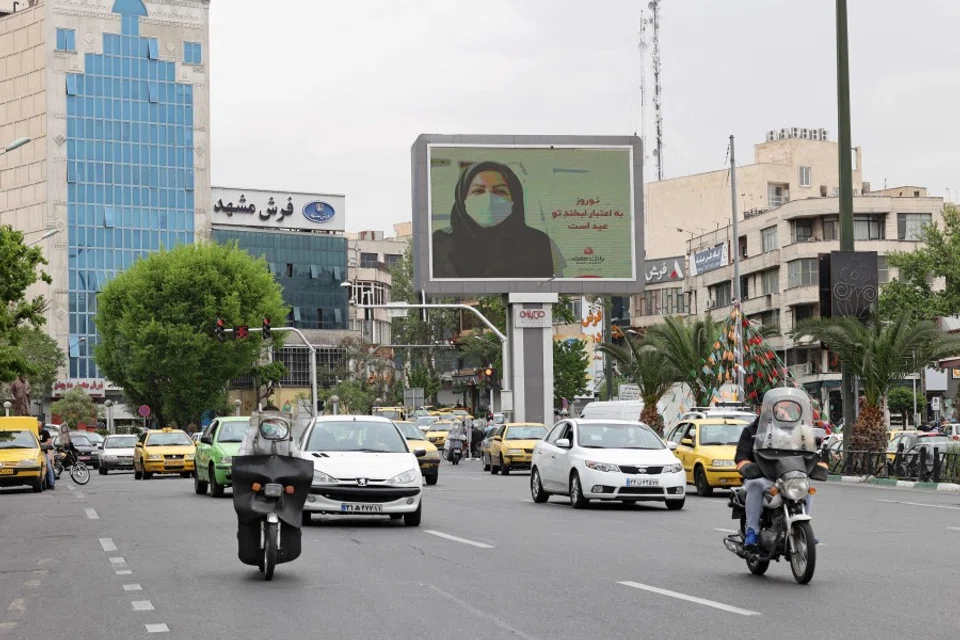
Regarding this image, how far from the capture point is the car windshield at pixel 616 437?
85.0 feet

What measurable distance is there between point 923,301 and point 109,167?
91346mm

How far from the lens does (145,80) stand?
135125mm

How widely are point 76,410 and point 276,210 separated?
37062 mm

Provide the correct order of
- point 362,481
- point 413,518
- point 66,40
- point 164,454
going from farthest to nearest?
point 66,40 → point 164,454 → point 413,518 → point 362,481

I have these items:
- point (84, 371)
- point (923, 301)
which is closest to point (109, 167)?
point (84, 371)

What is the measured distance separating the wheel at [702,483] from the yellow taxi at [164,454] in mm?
18588

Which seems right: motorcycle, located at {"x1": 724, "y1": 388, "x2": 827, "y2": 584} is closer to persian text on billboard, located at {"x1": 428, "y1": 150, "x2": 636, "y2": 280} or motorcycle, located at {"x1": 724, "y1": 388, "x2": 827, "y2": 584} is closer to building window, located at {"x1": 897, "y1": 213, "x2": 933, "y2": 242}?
persian text on billboard, located at {"x1": 428, "y1": 150, "x2": 636, "y2": 280}

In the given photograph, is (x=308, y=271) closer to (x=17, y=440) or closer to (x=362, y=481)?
(x=17, y=440)

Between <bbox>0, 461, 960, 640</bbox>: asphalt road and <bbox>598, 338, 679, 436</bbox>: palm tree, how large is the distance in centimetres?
3038

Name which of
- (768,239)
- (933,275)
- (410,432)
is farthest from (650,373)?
(768,239)

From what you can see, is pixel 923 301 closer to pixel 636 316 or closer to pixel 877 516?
pixel 877 516

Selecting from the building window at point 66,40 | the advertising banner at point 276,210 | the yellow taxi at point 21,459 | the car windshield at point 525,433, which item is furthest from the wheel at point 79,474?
the advertising banner at point 276,210

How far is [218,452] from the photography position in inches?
1203

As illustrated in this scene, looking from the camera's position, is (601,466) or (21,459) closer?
(601,466)
